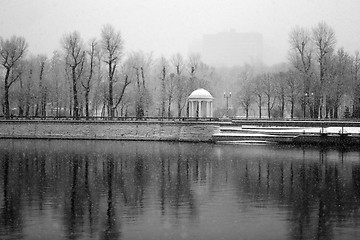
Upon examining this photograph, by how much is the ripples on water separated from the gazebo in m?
20.4

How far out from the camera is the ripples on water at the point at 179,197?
13352 mm

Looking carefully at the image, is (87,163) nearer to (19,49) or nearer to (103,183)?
(103,183)

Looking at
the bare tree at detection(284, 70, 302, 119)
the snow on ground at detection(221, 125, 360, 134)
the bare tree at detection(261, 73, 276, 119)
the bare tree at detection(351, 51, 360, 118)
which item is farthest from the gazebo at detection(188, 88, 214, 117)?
the bare tree at detection(351, 51, 360, 118)

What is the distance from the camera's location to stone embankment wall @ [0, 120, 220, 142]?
4803 centimetres

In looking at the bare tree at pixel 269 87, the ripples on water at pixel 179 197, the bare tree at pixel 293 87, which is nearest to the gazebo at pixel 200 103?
the bare tree at pixel 293 87

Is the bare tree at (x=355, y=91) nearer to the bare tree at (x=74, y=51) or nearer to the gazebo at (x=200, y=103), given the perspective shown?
the gazebo at (x=200, y=103)

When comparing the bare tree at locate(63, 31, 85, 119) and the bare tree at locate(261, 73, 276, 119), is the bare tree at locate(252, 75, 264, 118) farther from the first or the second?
the bare tree at locate(63, 31, 85, 119)

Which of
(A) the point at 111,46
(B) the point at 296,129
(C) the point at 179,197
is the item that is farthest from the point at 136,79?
(C) the point at 179,197

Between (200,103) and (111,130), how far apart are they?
9.95m

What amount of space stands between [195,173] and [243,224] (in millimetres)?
10665

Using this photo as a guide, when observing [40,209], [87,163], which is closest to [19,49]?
[87,163]

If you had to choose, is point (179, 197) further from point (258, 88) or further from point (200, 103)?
point (258, 88)

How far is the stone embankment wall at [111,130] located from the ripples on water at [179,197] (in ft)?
54.6

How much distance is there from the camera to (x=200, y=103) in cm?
5216
